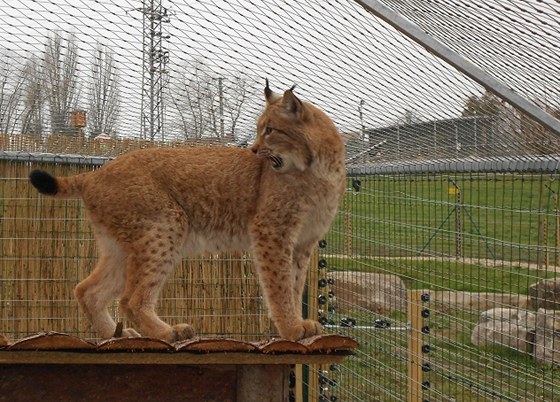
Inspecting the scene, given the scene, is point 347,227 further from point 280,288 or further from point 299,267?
point 280,288

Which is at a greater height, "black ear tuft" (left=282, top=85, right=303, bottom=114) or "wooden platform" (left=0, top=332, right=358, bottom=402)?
"black ear tuft" (left=282, top=85, right=303, bottom=114)

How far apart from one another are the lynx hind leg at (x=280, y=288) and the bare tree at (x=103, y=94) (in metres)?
1.55

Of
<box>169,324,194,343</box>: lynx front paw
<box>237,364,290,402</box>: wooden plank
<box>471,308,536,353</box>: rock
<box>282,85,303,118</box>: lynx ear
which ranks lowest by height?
<box>471,308,536,353</box>: rock

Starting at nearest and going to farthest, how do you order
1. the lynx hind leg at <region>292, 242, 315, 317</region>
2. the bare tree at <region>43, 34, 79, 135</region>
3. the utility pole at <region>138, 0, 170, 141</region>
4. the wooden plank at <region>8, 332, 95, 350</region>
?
the wooden plank at <region>8, 332, 95, 350</region>
the utility pole at <region>138, 0, 170, 141</region>
the lynx hind leg at <region>292, 242, 315, 317</region>
the bare tree at <region>43, 34, 79, 135</region>

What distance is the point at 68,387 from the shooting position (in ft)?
12.3

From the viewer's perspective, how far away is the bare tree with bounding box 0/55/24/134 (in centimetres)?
514

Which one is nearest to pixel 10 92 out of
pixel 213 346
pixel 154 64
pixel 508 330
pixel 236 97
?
pixel 154 64

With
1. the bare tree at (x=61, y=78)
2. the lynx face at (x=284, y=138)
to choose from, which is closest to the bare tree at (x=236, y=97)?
the lynx face at (x=284, y=138)

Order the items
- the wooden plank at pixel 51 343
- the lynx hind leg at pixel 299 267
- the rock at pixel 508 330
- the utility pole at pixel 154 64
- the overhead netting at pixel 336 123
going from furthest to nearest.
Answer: the rock at pixel 508 330 < the lynx hind leg at pixel 299 267 < the utility pole at pixel 154 64 < the overhead netting at pixel 336 123 < the wooden plank at pixel 51 343

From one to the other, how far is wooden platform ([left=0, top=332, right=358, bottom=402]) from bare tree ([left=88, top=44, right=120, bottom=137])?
2113mm

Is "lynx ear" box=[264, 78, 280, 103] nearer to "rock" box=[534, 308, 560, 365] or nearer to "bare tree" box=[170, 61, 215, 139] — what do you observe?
"bare tree" box=[170, 61, 215, 139]

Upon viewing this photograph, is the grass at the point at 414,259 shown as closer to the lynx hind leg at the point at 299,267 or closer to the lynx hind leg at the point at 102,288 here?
the lynx hind leg at the point at 299,267

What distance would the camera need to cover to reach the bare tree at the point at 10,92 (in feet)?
16.9

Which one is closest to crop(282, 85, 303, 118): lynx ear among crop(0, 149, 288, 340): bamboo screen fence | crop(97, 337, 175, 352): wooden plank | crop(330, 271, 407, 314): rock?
crop(97, 337, 175, 352): wooden plank
